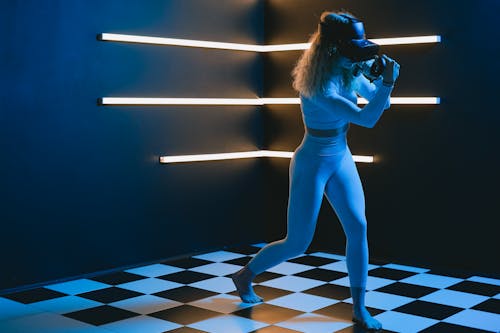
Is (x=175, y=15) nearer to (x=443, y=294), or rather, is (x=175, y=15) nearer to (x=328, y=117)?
(x=328, y=117)

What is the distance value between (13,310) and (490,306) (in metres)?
2.52

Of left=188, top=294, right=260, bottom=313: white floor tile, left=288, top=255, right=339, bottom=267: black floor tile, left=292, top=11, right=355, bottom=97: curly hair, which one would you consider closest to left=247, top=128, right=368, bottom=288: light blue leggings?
left=292, top=11, right=355, bottom=97: curly hair

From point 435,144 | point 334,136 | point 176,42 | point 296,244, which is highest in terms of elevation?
point 176,42

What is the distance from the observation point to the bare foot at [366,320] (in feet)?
12.0

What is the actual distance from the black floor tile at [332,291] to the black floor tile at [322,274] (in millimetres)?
186

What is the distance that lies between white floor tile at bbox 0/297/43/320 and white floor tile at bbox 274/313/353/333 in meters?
1.31

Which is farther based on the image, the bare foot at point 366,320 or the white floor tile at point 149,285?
the white floor tile at point 149,285

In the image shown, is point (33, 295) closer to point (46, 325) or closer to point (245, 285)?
point (46, 325)

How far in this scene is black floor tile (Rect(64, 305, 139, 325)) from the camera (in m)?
3.83

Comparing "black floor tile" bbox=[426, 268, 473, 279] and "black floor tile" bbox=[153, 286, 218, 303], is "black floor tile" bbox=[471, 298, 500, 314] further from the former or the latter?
"black floor tile" bbox=[153, 286, 218, 303]

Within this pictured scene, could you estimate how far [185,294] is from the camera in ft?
14.3

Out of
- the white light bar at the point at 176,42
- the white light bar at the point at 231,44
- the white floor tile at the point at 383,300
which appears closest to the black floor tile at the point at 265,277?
the white floor tile at the point at 383,300

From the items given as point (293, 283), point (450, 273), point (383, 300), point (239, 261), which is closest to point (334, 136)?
point (383, 300)

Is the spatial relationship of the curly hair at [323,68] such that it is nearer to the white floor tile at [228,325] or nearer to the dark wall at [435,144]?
the white floor tile at [228,325]
